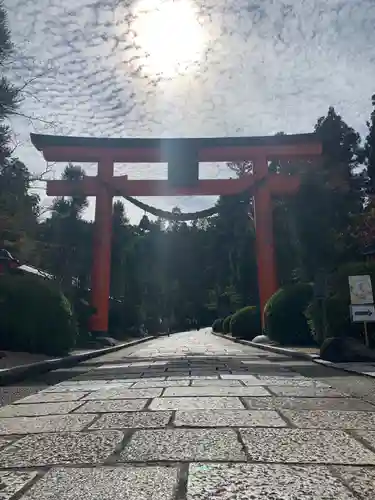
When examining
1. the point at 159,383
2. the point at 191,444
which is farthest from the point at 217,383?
the point at 191,444

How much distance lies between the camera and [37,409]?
4996 mm

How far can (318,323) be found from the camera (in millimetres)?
13195

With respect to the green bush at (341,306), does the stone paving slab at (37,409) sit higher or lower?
lower

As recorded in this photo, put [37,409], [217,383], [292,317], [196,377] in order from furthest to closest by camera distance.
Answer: [292,317] < [196,377] < [217,383] < [37,409]

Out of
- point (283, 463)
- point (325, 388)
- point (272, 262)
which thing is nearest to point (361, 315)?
point (325, 388)

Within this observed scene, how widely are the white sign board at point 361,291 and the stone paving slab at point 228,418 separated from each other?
643 centimetres

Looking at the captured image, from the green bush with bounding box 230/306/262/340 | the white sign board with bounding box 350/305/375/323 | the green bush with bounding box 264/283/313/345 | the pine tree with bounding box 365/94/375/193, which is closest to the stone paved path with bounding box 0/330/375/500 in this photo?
the white sign board with bounding box 350/305/375/323

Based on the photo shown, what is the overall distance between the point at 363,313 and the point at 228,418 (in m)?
6.90

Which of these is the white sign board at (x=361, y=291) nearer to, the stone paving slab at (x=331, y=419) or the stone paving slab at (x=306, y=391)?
the stone paving slab at (x=306, y=391)

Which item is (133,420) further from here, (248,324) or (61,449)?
(248,324)

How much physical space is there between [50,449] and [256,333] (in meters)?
21.3

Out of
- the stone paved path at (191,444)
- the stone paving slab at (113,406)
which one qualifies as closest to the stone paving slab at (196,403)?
the stone paved path at (191,444)

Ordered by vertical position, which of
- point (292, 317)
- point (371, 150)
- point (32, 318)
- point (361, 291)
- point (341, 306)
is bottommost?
point (32, 318)

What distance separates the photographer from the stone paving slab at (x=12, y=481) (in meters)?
2.40
